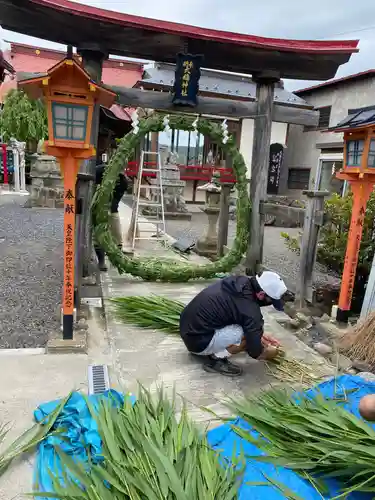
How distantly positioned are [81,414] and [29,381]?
2.48 feet

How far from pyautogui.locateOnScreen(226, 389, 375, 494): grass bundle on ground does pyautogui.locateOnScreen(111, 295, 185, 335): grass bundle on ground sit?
172 cm

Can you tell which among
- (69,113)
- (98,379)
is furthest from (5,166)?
(98,379)

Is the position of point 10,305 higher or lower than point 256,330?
lower

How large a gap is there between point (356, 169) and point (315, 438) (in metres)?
2.99

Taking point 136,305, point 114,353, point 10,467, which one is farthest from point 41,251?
point 10,467

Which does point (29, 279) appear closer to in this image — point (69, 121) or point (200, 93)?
point (69, 121)

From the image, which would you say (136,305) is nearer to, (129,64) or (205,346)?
(205,346)

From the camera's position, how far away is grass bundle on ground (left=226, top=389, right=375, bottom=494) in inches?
81.0

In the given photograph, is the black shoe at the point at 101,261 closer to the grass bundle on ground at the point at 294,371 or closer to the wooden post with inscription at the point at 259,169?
the wooden post with inscription at the point at 259,169

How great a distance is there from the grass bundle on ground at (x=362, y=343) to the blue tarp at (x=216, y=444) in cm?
78

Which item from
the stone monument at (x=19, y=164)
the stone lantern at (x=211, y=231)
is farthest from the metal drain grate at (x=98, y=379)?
the stone monument at (x=19, y=164)

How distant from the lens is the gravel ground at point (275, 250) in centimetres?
727

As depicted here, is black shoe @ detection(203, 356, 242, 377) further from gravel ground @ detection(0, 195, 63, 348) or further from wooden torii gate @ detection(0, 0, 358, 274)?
wooden torii gate @ detection(0, 0, 358, 274)

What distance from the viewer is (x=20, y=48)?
64.7 feet
